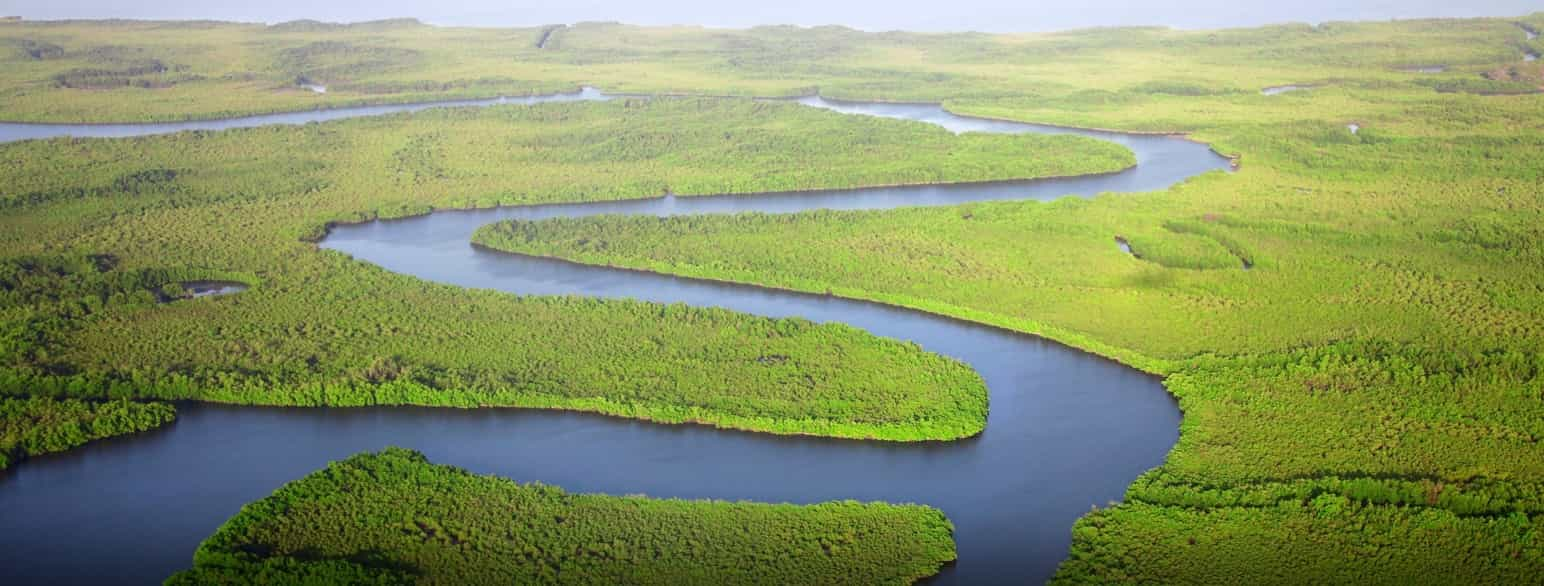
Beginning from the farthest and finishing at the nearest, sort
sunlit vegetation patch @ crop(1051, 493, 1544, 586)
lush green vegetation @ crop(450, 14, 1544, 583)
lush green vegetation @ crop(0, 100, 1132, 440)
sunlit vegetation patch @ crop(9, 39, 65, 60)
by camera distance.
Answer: sunlit vegetation patch @ crop(9, 39, 65, 60) → lush green vegetation @ crop(0, 100, 1132, 440) → lush green vegetation @ crop(450, 14, 1544, 583) → sunlit vegetation patch @ crop(1051, 493, 1544, 586)

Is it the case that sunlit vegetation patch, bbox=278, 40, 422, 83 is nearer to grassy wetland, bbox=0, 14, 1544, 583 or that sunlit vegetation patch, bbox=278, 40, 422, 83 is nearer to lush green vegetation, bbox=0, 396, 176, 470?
grassy wetland, bbox=0, 14, 1544, 583

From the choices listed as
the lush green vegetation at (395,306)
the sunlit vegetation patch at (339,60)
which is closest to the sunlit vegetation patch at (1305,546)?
the lush green vegetation at (395,306)

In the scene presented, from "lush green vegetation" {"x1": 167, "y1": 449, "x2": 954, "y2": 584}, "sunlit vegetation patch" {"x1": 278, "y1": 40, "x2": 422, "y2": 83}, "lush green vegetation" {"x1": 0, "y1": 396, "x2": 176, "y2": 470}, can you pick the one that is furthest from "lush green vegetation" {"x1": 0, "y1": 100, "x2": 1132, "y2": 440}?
"sunlit vegetation patch" {"x1": 278, "y1": 40, "x2": 422, "y2": 83}

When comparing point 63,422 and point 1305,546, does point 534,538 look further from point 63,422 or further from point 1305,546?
point 1305,546

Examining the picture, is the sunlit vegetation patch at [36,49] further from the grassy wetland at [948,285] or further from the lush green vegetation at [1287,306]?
the lush green vegetation at [1287,306]

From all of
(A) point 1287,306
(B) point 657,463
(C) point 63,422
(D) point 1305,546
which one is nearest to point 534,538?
(B) point 657,463

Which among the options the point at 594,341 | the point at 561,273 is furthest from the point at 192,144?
the point at 594,341
